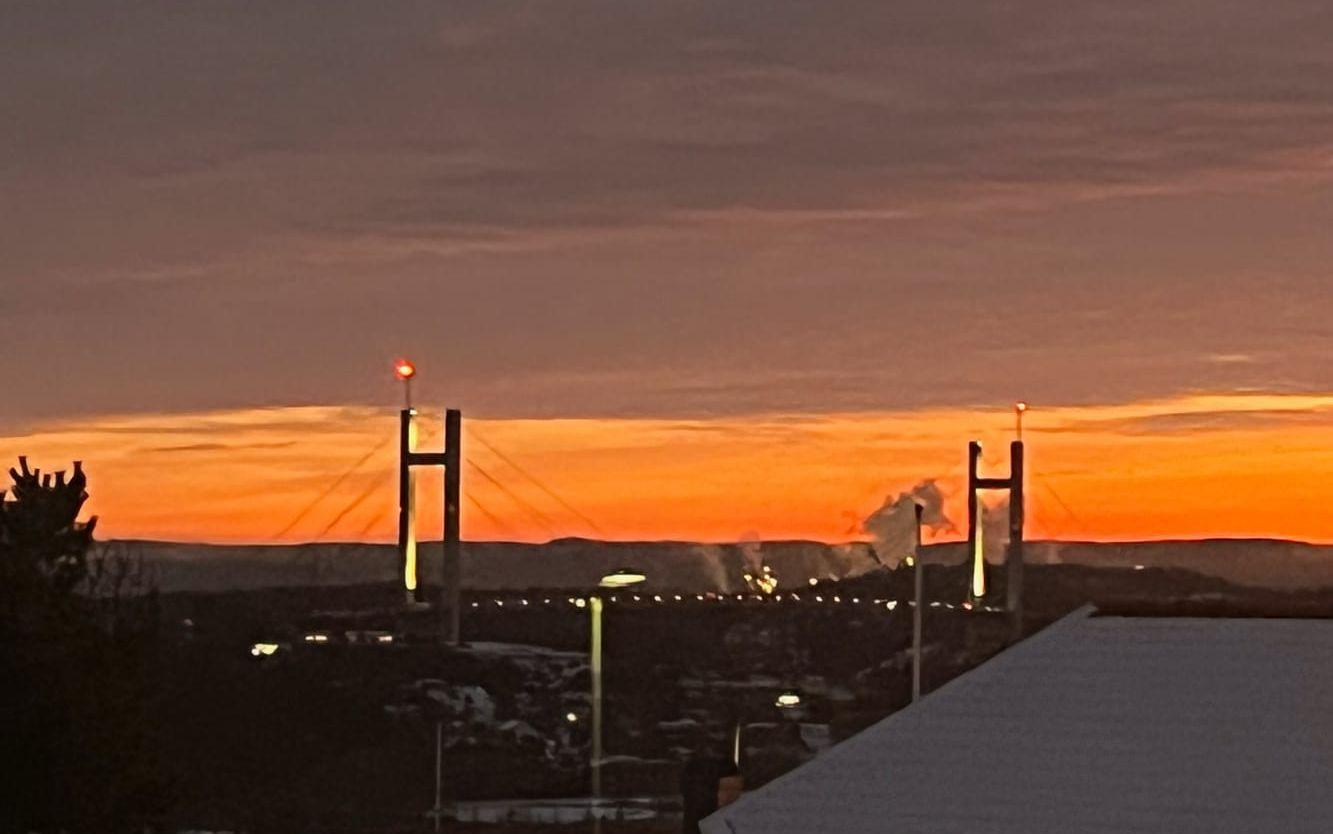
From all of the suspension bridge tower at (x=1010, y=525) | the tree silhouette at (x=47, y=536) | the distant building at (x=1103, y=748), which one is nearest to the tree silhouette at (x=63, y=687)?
the tree silhouette at (x=47, y=536)

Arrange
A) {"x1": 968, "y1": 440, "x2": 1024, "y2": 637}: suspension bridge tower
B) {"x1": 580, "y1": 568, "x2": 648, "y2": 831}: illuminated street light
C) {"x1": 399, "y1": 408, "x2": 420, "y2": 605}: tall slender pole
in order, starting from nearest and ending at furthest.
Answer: {"x1": 580, "y1": 568, "x2": 648, "y2": 831}: illuminated street light < {"x1": 399, "y1": 408, "x2": 420, "y2": 605}: tall slender pole < {"x1": 968, "y1": 440, "x2": 1024, "y2": 637}: suspension bridge tower

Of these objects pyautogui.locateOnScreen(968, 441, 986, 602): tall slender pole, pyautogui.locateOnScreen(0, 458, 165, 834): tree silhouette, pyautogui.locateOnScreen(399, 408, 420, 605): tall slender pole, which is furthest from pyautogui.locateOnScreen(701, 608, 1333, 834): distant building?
pyautogui.locateOnScreen(968, 441, 986, 602): tall slender pole

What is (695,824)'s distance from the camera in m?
31.8

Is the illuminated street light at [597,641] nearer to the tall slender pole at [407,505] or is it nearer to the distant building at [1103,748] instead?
the tall slender pole at [407,505]

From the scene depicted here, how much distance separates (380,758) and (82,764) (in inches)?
2066

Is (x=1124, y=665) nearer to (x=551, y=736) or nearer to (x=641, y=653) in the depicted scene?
(x=551, y=736)

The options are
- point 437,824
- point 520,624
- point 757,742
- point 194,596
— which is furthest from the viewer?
point 194,596

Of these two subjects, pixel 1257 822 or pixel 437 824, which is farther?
pixel 437 824

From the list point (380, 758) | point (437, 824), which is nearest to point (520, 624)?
point (380, 758)

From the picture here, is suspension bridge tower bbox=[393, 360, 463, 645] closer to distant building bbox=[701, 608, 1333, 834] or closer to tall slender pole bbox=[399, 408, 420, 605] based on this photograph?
tall slender pole bbox=[399, 408, 420, 605]

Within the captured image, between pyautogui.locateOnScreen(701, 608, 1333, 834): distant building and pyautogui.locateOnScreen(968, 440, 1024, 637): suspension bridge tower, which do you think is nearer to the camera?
pyautogui.locateOnScreen(701, 608, 1333, 834): distant building

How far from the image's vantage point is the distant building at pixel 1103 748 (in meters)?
25.2

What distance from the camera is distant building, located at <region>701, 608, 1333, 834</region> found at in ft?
82.6

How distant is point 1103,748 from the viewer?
2616cm
